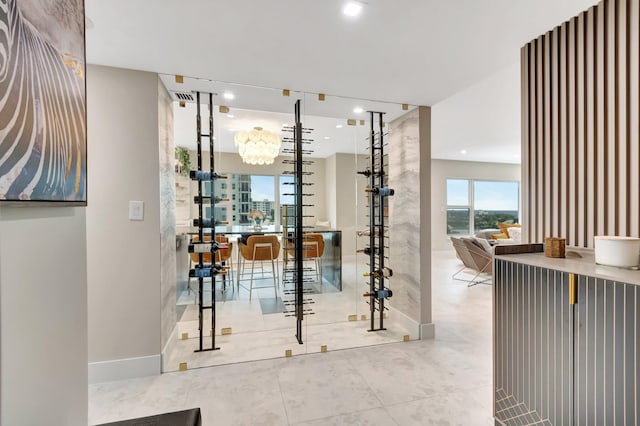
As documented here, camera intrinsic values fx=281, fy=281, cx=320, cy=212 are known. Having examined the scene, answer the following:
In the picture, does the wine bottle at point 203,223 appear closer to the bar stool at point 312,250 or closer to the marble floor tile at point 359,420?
the bar stool at point 312,250

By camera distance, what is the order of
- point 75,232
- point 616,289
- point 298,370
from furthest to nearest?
point 298,370, point 616,289, point 75,232

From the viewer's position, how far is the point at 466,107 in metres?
3.74

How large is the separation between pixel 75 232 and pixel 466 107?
166 inches

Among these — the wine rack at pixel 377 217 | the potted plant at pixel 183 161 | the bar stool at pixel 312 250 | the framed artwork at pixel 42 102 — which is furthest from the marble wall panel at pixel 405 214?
the framed artwork at pixel 42 102

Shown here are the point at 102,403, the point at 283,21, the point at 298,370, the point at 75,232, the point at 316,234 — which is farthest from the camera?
the point at 316,234

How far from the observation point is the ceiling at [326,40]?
4.71 feet

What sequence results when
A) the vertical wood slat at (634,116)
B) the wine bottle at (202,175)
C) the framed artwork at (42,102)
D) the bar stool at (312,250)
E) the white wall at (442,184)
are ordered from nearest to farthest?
1. the framed artwork at (42,102)
2. the vertical wood slat at (634,116)
3. the wine bottle at (202,175)
4. the bar stool at (312,250)
5. the white wall at (442,184)

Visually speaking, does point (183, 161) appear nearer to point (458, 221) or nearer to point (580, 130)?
point (580, 130)

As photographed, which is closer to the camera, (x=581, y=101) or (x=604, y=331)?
(x=604, y=331)

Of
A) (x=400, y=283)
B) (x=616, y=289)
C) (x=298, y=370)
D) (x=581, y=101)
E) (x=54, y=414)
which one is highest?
(x=581, y=101)

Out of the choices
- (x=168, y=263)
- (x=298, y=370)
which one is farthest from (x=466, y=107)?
(x=168, y=263)

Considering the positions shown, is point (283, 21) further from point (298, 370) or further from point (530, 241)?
point (298, 370)

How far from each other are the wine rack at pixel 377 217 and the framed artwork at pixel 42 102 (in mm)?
2354

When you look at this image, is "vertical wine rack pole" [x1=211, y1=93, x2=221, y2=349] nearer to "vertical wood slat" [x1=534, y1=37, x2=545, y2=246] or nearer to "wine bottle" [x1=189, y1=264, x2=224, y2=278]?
"wine bottle" [x1=189, y1=264, x2=224, y2=278]
